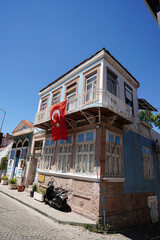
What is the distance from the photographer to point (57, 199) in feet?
26.2

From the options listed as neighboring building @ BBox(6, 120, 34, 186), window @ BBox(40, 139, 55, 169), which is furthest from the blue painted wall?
neighboring building @ BBox(6, 120, 34, 186)

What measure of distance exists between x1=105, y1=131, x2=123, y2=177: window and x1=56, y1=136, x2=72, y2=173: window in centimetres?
272

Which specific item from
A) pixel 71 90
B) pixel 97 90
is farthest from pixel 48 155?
pixel 97 90

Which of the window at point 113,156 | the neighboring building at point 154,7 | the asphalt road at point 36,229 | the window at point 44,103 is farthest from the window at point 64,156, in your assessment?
the neighboring building at point 154,7

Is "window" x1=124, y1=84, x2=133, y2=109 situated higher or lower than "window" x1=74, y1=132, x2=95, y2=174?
higher

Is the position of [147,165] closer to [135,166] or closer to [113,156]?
[135,166]

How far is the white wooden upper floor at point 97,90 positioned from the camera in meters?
8.45

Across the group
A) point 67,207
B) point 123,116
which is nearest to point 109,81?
point 123,116

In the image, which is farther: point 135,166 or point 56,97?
point 56,97

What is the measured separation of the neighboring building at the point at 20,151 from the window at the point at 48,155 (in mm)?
3153

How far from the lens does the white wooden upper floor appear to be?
845cm

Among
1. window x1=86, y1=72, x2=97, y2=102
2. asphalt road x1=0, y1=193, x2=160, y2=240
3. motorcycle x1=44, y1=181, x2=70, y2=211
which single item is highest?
window x1=86, y1=72, x2=97, y2=102

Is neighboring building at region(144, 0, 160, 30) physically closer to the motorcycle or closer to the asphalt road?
the asphalt road

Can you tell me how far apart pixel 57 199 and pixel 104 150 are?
3822mm
